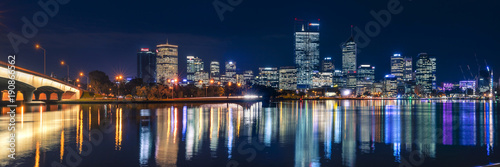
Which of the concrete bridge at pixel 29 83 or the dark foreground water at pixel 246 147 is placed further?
the concrete bridge at pixel 29 83

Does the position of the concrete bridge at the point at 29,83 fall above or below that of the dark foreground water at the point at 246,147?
above

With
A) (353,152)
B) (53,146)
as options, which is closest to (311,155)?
(353,152)

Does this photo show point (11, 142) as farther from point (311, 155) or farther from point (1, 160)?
point (311, 155)

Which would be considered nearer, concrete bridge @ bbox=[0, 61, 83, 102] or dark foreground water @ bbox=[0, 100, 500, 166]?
dark foreground water @ bbox=[0, 100, 500, 166]

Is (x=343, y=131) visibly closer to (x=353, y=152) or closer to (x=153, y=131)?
(x=353, y=152)

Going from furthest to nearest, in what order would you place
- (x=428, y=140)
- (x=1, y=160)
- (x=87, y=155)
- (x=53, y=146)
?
(x=428, y=140) → (x=53, y=146) → (x=87, y=155) → (x=1, y=160)

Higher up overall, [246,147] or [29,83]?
[29,83]

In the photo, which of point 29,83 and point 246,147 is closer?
point 246,147

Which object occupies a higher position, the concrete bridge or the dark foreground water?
the concrete bridge

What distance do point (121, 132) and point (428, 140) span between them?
54.4 feet

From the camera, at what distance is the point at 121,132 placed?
23.6 metres

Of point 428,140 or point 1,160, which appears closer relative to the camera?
point 1,160

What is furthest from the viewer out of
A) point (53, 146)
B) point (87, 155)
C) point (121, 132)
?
point (121, 132)

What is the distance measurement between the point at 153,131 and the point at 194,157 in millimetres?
9514
